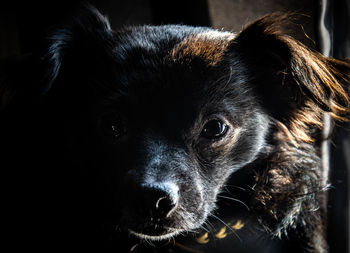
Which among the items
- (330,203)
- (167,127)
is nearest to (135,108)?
(167,127)

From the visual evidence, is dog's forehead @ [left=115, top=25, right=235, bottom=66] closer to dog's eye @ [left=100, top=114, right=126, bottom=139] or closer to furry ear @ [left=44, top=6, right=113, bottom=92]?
furry ear @ [left=44, top=6, right=113, bottom=92]

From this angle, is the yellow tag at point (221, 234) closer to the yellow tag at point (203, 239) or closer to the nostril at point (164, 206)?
the yellow tag at point (203, 239)

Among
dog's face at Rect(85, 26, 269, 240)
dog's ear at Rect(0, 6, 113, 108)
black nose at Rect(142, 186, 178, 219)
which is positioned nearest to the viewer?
black nose at Rect(142, 186, 178, 219)

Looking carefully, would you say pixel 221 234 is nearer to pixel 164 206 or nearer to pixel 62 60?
pixel 164 206

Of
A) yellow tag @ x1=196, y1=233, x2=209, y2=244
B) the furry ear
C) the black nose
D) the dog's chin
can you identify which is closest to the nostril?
the black nose

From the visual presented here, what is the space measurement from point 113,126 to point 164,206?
1.26 feet

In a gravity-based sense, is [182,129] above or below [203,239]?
above

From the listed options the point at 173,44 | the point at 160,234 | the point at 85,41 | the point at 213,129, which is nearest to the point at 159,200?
the point at 160,234

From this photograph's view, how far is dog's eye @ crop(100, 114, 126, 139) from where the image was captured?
1.21 meters

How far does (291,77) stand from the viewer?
1.20m

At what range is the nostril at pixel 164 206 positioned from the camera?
37.6 inches

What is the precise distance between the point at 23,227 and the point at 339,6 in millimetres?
1342

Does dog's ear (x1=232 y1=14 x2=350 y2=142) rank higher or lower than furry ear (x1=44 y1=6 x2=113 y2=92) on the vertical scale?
lower

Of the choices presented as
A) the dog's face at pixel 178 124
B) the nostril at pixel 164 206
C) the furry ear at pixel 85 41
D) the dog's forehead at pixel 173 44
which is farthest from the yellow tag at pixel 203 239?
the furry ear at pixel 85 41
